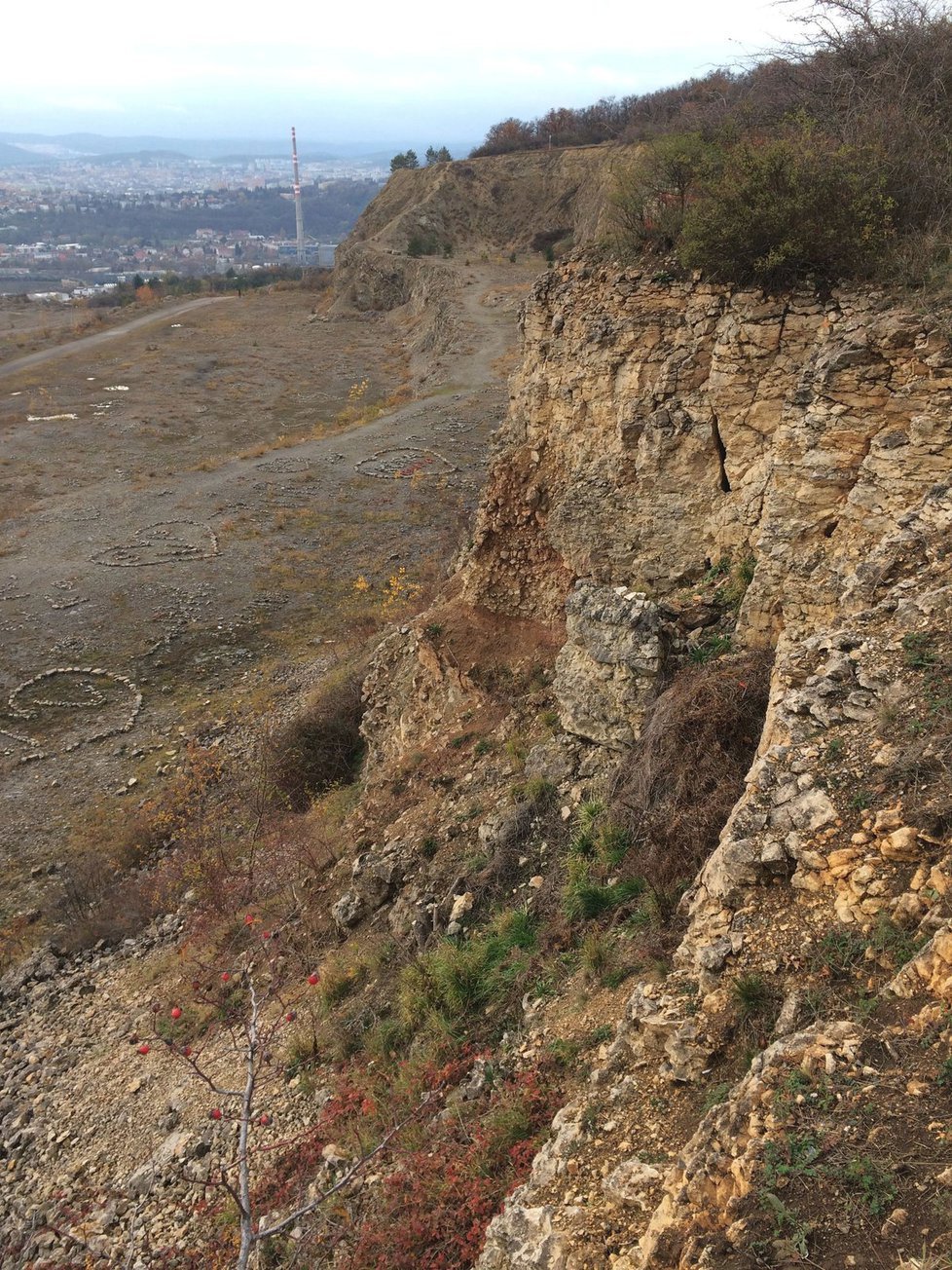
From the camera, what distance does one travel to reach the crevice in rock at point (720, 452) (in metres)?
8.74

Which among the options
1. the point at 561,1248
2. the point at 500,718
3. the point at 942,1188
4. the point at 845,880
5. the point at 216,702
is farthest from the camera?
the point at 216,702

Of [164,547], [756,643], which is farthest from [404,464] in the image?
[756,643]

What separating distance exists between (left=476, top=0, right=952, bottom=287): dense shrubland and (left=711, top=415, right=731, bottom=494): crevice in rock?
4.71ft

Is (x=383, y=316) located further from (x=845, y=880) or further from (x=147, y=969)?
(x=845, y=880)

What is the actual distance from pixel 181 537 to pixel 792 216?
73.4 feet

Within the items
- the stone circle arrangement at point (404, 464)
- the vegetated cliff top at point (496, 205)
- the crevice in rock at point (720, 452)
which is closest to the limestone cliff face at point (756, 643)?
the crevice in rock at point (720, 452)

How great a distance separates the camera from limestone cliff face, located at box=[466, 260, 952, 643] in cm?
655

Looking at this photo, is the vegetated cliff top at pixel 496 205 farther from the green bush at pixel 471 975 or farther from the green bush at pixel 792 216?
the green bush at pixel 471 975

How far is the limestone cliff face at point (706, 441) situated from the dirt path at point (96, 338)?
156 feet

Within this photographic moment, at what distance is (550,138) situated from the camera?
59406 millimetres

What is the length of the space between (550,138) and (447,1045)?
66284 millimetres

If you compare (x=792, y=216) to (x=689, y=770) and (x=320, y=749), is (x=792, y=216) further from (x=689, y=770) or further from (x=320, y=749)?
(x=320, y=749)

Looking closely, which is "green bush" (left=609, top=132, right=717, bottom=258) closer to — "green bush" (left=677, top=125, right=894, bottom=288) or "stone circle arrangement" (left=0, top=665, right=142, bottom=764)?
"green bush" (left=677, top=125, right=894, bottom=288)

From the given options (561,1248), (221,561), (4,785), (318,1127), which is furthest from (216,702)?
(561,1248)
